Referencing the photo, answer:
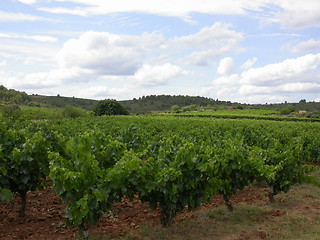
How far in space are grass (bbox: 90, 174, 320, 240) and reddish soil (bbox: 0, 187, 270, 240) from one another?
328 mm

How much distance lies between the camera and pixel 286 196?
35.9 ft

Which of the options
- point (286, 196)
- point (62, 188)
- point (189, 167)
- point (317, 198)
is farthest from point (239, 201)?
point (62, 188)

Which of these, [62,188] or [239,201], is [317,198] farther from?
[62,188]

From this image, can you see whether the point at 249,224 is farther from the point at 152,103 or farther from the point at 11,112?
the point at 152,103

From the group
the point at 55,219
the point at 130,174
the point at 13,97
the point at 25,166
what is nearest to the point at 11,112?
the point at 13,97

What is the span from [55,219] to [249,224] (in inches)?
200

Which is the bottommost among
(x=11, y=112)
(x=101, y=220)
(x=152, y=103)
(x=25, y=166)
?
(x=101, y=220)

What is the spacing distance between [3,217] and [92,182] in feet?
10.8

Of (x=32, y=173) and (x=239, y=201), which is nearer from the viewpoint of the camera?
(x=32, y=173)

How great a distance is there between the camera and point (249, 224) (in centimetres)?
819

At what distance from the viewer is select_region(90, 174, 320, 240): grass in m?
7.29

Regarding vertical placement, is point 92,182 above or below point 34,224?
above

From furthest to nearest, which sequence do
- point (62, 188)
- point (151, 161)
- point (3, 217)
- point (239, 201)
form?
point (239, 201) → point (3, 217) → point (151, 161) → point (62, 188)

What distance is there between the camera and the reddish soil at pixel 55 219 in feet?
23.7
